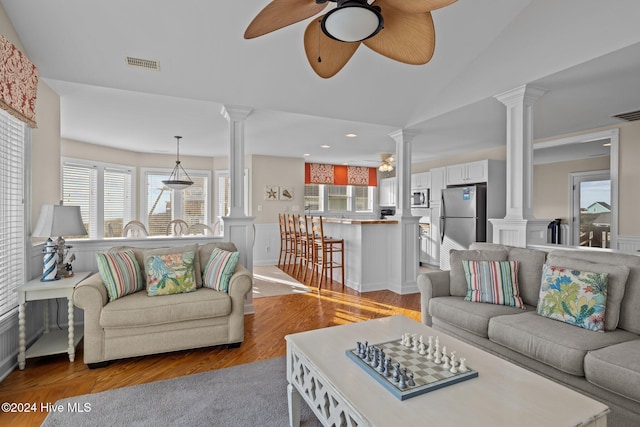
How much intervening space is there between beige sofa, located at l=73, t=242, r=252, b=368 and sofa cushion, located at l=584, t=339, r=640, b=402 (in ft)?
7.64

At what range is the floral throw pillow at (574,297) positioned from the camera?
2.05 m

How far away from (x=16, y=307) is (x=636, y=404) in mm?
3951

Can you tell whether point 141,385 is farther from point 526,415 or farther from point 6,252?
point 526,415

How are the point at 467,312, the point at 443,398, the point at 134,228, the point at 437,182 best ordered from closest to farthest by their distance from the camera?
the point at 443,398 → the point at 467,312 → the point at 134,228 → the point at 437,182

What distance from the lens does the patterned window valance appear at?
85.1 inches

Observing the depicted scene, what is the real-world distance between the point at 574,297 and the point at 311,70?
9.42ft

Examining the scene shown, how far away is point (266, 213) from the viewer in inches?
279

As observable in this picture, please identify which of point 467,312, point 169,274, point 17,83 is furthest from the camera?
Result: point 169,274

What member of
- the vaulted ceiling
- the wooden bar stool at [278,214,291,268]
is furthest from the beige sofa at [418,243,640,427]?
the wooden bar stool at [278,214,291,268]

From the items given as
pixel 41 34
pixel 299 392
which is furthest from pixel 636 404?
pixel 41 34

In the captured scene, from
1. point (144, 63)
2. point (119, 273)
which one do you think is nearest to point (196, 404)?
point (119, 273)

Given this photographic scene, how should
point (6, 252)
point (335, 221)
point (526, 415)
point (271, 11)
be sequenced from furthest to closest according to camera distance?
point (335, 221) < point (6, 252) < point (271, 11) < point (526, 415)

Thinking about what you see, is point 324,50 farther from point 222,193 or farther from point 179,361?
point 222,193

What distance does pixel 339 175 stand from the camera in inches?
322
